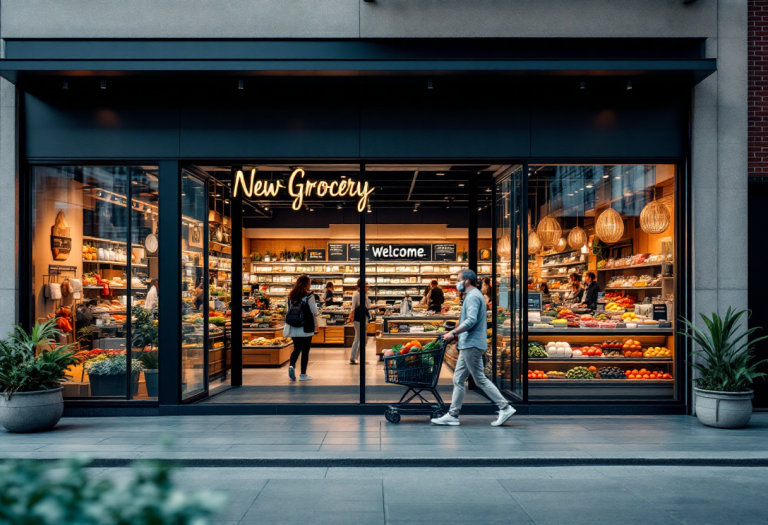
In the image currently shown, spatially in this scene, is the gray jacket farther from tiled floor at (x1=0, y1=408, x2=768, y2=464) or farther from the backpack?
the backpack

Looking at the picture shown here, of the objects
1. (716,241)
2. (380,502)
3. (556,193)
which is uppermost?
(556,193)

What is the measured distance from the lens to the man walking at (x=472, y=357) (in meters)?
7.65

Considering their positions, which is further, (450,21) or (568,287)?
(568,287)

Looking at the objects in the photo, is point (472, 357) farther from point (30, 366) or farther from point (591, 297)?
point (591, 297)

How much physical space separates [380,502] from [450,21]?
6570 mm

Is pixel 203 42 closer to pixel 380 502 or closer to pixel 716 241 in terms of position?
pixel 380 502

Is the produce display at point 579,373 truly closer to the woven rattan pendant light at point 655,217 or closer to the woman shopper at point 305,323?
the woven rattan pendant light at point 655,217

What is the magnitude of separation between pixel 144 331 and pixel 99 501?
765 cm

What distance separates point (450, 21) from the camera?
27.5 ft

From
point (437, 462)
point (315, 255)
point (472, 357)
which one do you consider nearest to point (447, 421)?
point (472, 357)

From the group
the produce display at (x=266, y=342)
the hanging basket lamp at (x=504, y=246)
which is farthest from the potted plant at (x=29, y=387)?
the hanging basket lamp at (x=504, y=246)

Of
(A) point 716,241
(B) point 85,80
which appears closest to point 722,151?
(A) point 716,241

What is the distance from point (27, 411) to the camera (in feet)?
23.6

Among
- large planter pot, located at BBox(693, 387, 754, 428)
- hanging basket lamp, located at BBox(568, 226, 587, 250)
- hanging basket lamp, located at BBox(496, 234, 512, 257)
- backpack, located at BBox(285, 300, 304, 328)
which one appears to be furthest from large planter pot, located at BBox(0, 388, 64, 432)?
hanging basket lamp, located at BBox(568, 226, 587, 250)
